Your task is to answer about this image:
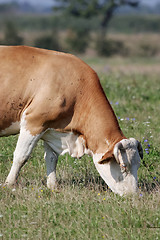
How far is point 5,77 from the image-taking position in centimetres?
577

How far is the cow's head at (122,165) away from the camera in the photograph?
551 centimetres

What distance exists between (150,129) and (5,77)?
3.70 m

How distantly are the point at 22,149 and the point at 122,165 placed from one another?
1.31 meters

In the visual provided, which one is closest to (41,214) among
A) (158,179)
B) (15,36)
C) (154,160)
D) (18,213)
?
(18,213)

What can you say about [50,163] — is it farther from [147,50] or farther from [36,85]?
[147,50]

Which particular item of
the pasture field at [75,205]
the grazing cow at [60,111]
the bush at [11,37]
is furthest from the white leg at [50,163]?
the bush at [11,37]

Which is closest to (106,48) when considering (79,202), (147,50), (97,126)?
(147,50)

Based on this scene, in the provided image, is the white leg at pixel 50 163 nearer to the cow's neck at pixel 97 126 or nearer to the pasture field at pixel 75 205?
the pasture field at pixel 75 205

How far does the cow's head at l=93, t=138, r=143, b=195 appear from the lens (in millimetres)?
5508

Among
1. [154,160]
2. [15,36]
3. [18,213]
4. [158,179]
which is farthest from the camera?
[15,36]

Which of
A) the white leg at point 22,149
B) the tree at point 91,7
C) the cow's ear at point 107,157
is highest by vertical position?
the cow's ear at point 107,157

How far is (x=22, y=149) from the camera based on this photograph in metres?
5.91

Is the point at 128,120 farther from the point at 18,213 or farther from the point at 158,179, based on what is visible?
the point at 18,213

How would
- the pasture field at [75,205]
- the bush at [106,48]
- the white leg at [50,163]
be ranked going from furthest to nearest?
the bush at [106,48], the white leg at [50,163], the pasture field at [75,205]
